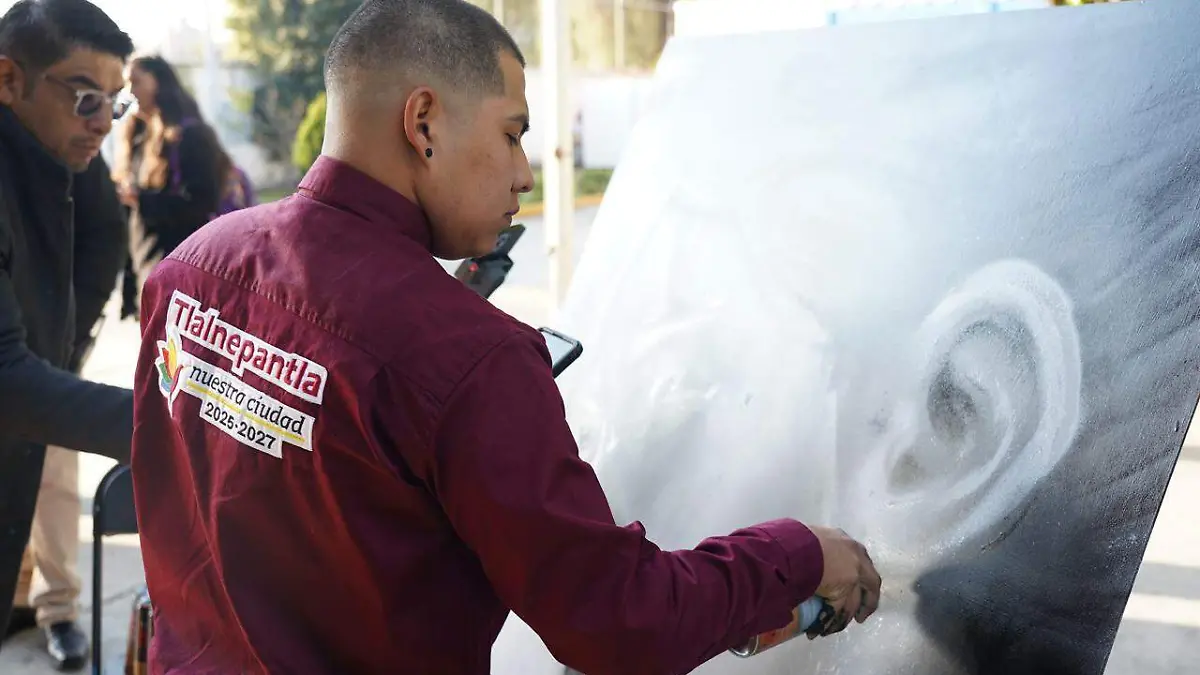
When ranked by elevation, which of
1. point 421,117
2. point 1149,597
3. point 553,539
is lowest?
point 1149,597

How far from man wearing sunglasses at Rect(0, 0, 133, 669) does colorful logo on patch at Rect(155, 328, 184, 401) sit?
0.71 metres

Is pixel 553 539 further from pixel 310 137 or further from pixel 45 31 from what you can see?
pixel 310 137

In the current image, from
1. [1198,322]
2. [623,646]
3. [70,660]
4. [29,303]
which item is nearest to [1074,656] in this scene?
[1198,322]

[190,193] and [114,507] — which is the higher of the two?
[190,193]

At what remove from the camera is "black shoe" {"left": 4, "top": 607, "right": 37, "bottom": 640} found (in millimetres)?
2902

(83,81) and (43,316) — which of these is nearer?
Answer: (83,81)

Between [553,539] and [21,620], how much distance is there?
8.71ft

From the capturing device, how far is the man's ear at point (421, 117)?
3.18 ft

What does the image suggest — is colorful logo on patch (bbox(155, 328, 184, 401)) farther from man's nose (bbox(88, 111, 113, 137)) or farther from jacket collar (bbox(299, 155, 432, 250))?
man's nose (bbox(88, 111, 113, 137))

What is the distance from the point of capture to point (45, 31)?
78.0 inches

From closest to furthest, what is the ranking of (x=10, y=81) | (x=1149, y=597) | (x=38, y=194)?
(x=10, y=81), (x=38, y=194), (x=1149, y=597)

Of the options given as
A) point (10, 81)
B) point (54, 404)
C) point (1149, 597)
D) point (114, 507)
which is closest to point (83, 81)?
point (10, 81)

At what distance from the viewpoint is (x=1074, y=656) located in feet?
3.53

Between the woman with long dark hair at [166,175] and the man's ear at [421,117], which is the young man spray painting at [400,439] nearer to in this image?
the man's ear at [421,117]
